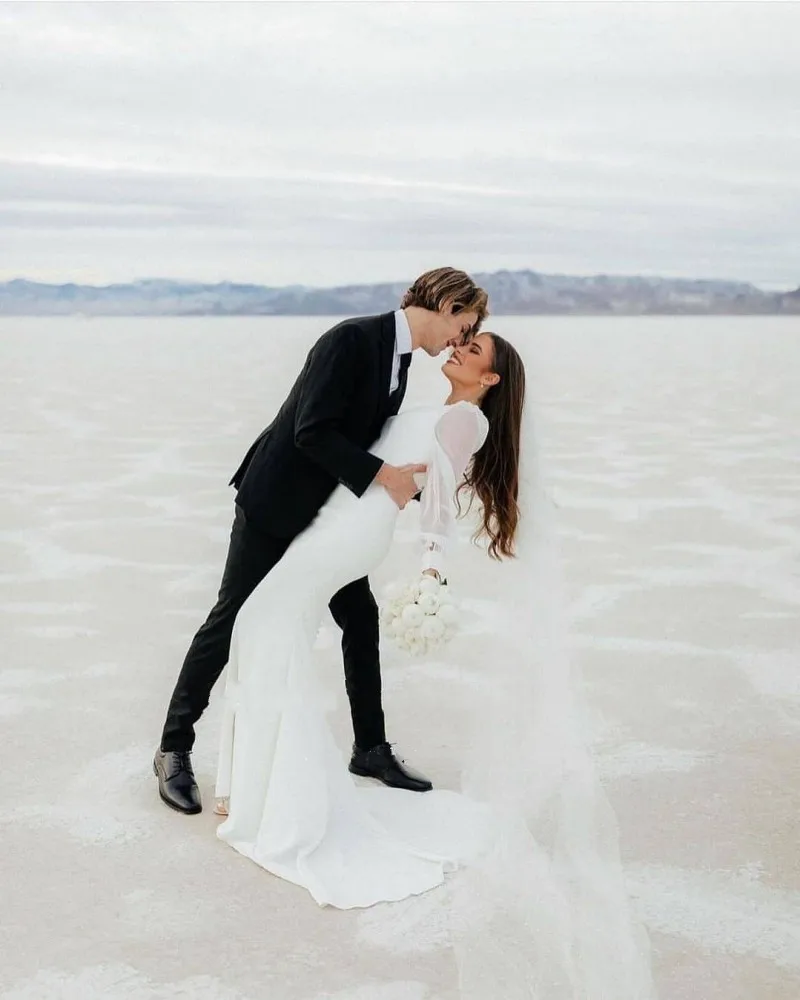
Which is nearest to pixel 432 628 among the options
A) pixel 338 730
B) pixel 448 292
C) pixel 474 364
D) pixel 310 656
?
pixel 310 656

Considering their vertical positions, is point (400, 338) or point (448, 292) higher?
point (448, 292)

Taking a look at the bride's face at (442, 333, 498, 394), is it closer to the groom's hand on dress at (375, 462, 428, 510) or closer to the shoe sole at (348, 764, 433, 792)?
the groom's hand on dress at (375, 462, 428, 510)

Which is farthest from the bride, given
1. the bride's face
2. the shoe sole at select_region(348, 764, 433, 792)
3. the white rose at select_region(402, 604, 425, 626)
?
the shoe sole at select_region(348, 764, 433, 792)

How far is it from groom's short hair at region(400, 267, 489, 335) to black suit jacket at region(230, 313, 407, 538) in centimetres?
9

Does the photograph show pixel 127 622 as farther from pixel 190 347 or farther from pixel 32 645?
pixel 190 347

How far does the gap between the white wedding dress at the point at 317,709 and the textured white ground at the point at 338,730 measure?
123 mm

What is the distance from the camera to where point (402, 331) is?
2.92 metres

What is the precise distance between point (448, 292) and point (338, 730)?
→ 1389 millimetres

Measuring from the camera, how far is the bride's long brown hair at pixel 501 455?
9.77 feet

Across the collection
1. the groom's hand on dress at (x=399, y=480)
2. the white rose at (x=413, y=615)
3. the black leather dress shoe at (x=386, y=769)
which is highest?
the groom's hand on dress at (x=399, y=480)

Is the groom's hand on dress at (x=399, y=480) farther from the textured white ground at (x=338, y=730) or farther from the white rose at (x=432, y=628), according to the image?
the textured white ground at (x=338, y=730)

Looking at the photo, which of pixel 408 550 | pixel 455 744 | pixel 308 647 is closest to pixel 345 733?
pixel 455 744

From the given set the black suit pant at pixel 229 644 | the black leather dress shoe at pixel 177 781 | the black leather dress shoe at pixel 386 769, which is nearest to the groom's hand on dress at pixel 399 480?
the black suit pant at pixel 229 644

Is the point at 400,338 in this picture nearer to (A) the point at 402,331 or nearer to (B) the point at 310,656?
(A) the point at 402,331
